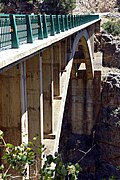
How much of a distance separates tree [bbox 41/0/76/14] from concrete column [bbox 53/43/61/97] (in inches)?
1014

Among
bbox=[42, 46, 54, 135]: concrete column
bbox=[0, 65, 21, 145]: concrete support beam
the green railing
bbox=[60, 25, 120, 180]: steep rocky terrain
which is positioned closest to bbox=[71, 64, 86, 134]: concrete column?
bbox=[60, 25, 120, 180]: steep rocky terrain

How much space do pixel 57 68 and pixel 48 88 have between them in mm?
1698

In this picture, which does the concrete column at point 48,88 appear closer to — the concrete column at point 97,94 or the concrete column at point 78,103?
the concrete column at point 78,103

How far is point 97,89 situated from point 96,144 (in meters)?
3.70

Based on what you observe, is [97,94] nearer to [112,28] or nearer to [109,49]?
[109,49]

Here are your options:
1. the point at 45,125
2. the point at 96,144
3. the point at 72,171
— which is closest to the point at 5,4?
the point at 96,144

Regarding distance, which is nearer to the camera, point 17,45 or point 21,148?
point 21,148

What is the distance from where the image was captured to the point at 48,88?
9.23m

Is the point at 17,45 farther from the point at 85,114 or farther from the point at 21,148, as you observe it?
the point at 85,114

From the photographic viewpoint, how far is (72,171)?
3.82 m

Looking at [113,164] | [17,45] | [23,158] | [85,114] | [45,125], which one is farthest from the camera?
[85,114]

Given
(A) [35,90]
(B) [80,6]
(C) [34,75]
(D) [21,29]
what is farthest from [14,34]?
(B) [80,6]

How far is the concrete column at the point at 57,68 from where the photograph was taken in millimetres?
10575

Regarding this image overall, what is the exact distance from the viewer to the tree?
1402 inches
